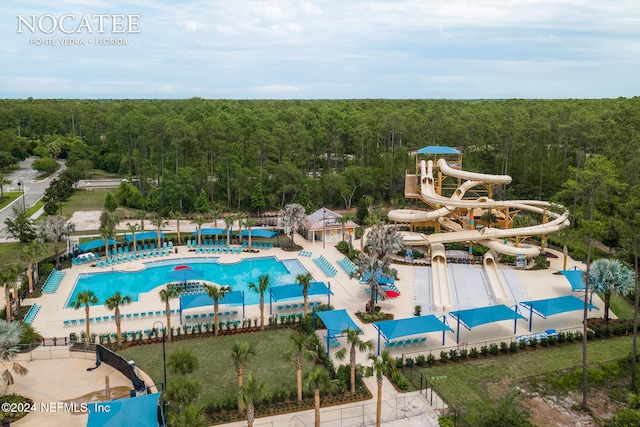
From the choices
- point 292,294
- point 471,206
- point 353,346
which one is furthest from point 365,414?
point 471,206

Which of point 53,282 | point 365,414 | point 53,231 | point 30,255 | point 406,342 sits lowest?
point 365,414

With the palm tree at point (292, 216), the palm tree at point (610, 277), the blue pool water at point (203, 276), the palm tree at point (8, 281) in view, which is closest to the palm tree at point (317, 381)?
the blue pool water at point (203, 276)

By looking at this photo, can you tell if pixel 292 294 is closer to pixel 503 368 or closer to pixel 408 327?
pixel 408 327

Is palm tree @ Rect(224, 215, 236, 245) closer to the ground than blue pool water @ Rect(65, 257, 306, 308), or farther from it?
farther from it

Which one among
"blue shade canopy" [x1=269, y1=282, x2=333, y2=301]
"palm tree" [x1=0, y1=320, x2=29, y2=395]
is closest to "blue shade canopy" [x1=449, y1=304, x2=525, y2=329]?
"blue shade canopy" [x1=269, y1=282, x2=333, y2=301]

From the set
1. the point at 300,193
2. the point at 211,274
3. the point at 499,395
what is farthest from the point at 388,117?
the point at 499,395

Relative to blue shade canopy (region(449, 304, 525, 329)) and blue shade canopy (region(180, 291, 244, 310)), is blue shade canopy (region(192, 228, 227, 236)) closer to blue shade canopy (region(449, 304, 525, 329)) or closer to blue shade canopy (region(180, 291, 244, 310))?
blue shade canopy (region(180, 291, 244, 310))

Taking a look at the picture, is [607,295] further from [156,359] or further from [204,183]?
[204,183]
